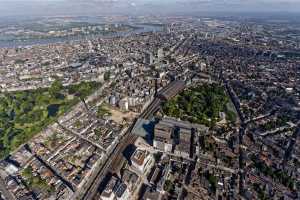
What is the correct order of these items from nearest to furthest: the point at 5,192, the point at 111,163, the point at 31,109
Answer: the point at 5,192
the point at 111,163
the point at 31,109

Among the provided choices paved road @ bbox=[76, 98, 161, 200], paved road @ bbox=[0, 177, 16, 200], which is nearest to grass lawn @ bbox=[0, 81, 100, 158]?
paved road @ bbox=[0, 177, 16, 200]

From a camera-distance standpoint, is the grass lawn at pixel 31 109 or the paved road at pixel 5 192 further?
the grass lawn at pixel 31 109

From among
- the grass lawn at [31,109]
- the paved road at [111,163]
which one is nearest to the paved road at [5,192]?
the grass lawn at [31,109]

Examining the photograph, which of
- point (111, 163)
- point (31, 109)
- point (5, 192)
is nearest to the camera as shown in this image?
point (5, 192)

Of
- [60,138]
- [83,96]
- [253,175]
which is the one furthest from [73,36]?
[253,175]

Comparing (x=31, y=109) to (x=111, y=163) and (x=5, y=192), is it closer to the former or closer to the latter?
(x=5, y=192)

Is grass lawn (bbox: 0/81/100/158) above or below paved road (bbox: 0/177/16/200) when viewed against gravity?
above

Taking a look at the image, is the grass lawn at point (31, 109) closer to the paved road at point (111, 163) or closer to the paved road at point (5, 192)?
the paved road at point (5, 192)

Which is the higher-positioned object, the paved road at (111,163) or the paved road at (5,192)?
the paved road at (111,163)

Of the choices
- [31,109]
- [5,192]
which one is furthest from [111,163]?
[31,109]

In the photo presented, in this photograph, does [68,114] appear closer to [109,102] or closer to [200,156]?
[109,102]

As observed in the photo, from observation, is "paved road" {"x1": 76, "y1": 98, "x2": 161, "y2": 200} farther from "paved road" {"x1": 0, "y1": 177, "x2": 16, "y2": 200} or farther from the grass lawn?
the grass lawn
